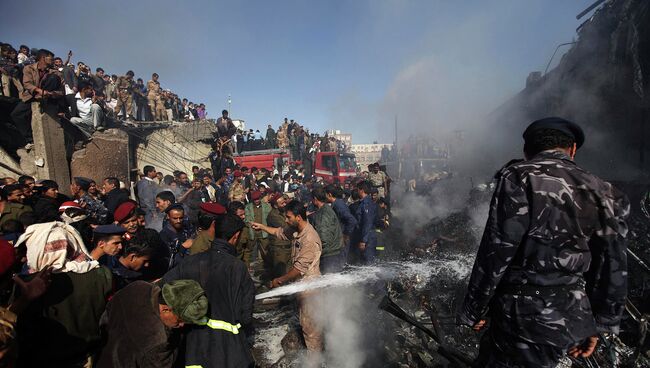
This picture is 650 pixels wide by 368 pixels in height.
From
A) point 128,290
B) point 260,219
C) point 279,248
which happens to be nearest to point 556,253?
point 128,290

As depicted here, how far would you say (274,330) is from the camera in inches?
206

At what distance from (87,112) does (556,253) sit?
10.9m

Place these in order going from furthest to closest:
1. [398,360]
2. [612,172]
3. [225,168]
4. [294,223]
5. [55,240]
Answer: [225,168] → [612,172] → [294,223] → [398,360] → [55,240]

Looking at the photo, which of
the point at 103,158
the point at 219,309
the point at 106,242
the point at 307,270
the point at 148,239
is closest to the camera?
the point at 219,309

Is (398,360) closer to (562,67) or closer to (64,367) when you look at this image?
(64,367)

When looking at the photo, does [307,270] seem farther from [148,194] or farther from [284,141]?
[284,141]

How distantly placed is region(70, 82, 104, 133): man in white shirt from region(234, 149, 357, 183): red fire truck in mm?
7846

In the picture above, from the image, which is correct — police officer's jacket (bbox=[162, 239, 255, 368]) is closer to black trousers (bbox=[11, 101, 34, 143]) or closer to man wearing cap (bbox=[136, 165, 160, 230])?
man wearing cap (bbox=[136, 165, 160, 230])

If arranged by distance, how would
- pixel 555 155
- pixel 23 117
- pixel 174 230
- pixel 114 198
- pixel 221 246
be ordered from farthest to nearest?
pixel 23 117
pixel 114 198
pixel 174 230
pixel 221 246
pixel 555 155

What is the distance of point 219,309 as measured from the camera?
2.73 meters

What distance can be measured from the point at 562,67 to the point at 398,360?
1104 centimetres

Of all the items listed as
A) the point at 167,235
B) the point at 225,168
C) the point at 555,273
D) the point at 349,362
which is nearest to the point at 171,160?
the point at 225,168

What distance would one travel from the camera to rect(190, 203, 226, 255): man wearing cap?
365cm

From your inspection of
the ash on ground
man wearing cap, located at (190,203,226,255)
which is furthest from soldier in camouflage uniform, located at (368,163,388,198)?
man wearing cap, located at (190,203,226,255)
